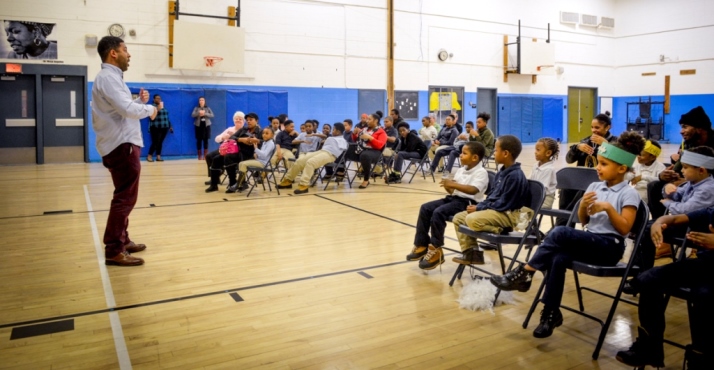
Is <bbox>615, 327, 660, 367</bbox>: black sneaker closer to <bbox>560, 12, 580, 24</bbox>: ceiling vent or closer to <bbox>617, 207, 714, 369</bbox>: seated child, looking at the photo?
<bbox>617, 207, 714, 369</bbox>: seated child

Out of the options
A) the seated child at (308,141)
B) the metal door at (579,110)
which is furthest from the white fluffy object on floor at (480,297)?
the metal door at (579,110)

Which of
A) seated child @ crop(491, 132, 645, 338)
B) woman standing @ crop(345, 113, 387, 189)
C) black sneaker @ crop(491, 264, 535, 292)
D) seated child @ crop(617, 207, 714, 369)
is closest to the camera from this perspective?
seated child @ crop(617, 207, 714, 369)

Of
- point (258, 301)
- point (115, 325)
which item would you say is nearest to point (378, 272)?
point (258, 301)

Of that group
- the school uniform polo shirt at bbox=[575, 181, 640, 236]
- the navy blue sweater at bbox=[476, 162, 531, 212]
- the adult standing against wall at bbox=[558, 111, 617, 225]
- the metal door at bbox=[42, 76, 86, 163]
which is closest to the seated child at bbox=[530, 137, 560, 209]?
the adult standing against wall at bbox=[558, 111, 617, 225]

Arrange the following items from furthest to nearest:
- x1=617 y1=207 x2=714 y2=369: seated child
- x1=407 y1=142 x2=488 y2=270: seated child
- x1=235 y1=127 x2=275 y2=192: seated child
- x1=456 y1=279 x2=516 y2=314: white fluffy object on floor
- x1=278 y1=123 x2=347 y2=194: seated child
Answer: x1=278 y1=123 x2=347 y2=194: seated child
x1=235 y1=127 x2=275 y2=192: seated child
x1=407 y1=142 x2=488 y2=270: seated child
x1=456 y1=279 x2=516 y2=314: white fluffy object on floor
x1=617 y1=207 x2=714 y2=369: seated child

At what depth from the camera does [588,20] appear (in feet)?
73.7

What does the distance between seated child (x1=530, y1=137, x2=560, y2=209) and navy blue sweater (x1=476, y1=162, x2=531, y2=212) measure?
3.44 feet

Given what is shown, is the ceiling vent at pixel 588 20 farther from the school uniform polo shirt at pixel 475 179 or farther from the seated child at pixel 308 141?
the school uniform polo shirt at pixel 475 179

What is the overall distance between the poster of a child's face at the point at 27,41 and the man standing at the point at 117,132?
1068 centimetres

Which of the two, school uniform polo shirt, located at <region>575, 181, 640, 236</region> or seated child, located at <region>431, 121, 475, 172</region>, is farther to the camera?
seated child, located at <region>431, 121, 475, 172</region>

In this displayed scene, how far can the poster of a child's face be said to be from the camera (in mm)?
13172

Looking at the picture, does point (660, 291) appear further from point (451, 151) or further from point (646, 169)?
point (451, 151)

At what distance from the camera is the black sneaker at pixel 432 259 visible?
4410 mm

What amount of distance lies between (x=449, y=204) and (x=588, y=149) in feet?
6.74
